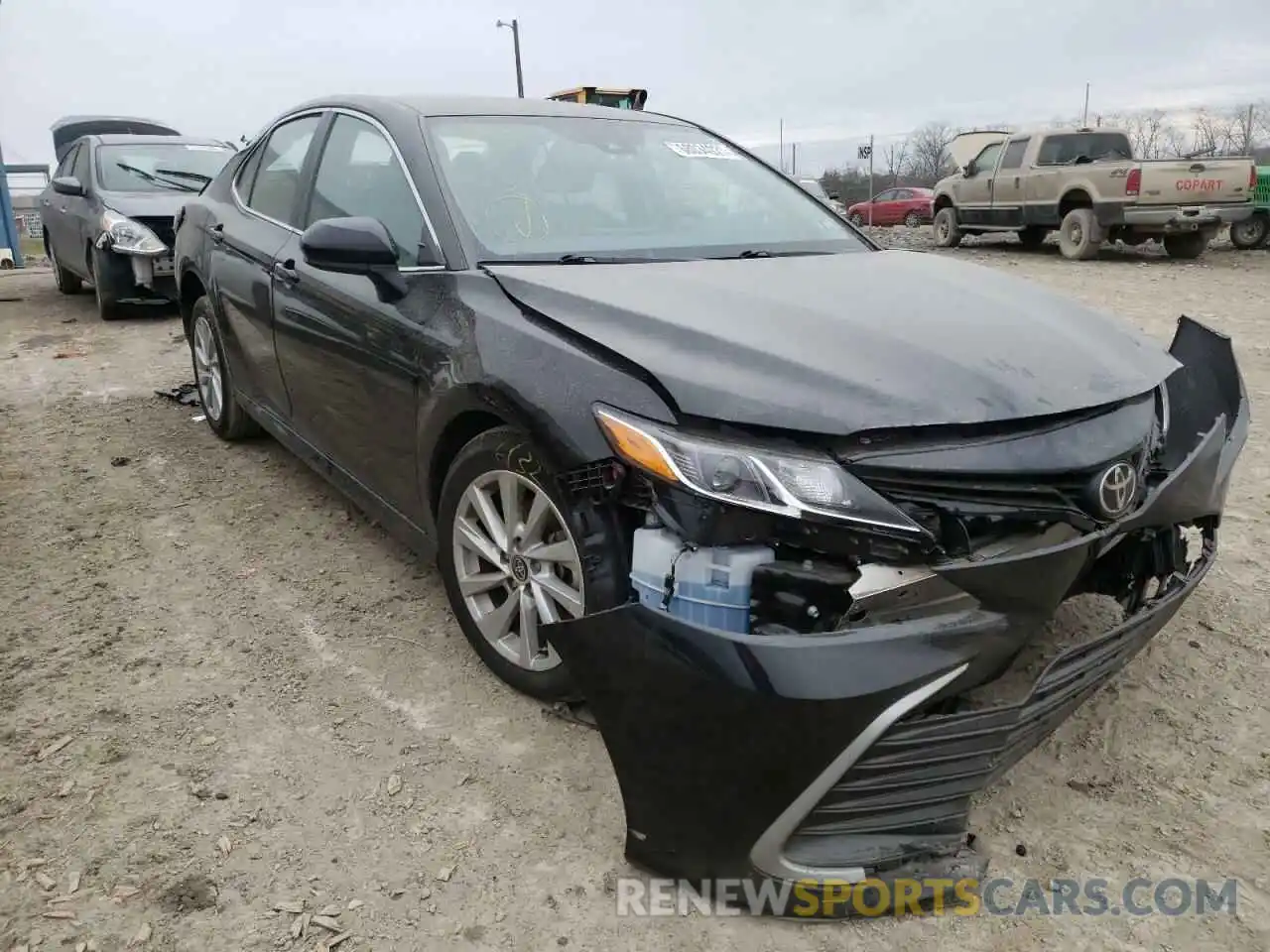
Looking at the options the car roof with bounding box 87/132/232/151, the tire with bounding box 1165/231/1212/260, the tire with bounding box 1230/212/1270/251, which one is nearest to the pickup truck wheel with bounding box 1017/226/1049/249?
the tire with bounding box 1165/231/1212/260

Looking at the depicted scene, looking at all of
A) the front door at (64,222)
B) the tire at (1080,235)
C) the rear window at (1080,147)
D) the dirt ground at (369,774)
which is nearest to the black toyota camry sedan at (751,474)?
the dirt ground at (369,774)

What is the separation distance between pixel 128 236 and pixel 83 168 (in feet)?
5.33

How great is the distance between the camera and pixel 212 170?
9.47 m

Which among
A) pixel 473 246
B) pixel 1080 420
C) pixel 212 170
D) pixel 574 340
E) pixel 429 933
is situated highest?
pixel 212 170

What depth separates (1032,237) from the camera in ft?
52.3

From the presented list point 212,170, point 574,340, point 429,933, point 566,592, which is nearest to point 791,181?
point 574,340

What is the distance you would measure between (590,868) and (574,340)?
3.92ft

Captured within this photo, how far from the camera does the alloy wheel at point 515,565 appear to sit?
2.46 meters

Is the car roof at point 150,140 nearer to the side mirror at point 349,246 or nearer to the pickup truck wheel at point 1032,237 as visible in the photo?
the side mirror at point 349,246

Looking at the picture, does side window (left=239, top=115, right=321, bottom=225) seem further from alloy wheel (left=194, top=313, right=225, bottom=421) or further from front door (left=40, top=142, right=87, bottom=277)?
front door (left=40, top=142, right=87, bottom=277)

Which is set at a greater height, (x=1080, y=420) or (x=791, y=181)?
(x=791, y=181)

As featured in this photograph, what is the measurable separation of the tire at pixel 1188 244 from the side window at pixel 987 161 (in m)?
2.82

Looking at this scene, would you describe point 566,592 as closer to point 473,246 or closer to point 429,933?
point 429,933

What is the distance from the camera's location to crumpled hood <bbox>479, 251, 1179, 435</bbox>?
6.59 feet
